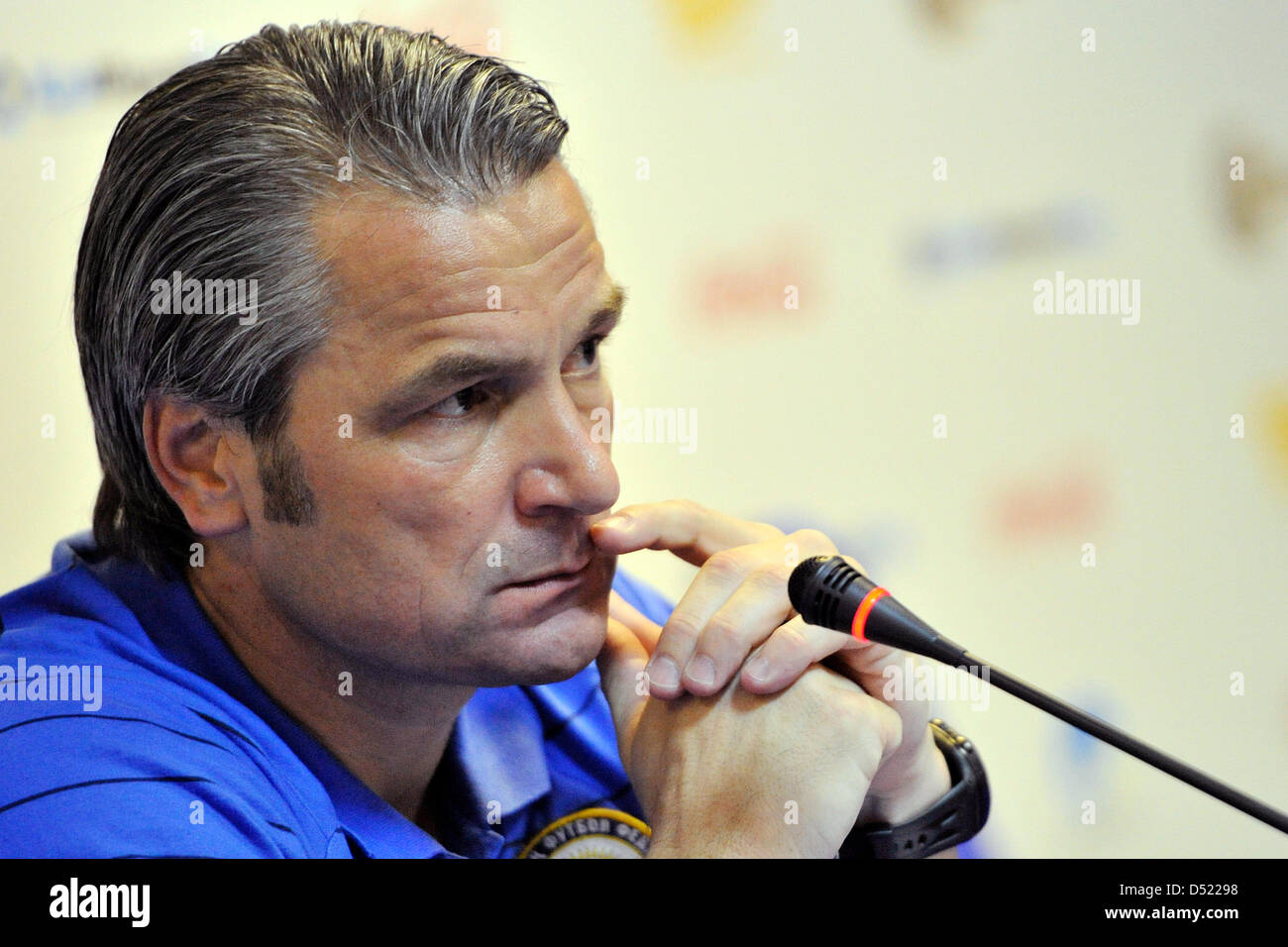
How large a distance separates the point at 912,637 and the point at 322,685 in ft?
1.99

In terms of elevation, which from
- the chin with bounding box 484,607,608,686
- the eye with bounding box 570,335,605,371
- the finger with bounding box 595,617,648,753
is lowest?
the finger with bounding box 595,617,648,753

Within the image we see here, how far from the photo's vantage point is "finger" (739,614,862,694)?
42.9 inches

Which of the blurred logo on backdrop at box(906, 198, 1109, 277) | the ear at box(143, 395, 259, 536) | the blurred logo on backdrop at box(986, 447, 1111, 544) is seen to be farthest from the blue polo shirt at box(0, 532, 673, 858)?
the blurred logo on backdrop at box(906, 198, 1109, 277)

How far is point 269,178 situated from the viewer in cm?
→ 110

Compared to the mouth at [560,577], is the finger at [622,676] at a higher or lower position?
lower

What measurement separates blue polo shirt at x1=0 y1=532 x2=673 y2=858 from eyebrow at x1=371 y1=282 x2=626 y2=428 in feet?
1.01

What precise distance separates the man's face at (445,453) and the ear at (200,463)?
0.19ft

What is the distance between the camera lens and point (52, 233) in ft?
4.91

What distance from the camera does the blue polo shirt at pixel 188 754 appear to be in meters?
0.95

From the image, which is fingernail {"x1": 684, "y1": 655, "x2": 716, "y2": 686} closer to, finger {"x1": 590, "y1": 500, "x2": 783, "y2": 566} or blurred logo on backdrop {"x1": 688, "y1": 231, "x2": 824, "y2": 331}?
finger {"x1": 590, "y1": 500, "x2": 783, "y2": 566}

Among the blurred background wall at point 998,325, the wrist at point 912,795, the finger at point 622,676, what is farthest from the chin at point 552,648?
the blurred background wall at point 998,325

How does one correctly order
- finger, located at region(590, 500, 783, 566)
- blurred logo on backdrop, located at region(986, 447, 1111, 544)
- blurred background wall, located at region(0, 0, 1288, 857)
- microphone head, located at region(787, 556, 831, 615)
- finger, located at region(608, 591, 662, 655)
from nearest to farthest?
microphone head, located at region(787, 556, 831, 615)
finger, located at region(590, 500, 783, 566)
finger, located at region(608, 591, 662, 655)
blurred background wall, located at region(0, 0, 1288, 857)
blurred logo on backdrop, located at region(986, 447, 1111, 544)

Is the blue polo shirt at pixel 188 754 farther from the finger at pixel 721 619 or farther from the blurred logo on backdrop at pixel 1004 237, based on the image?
the blurred logo on backdrop at pixel 1004 237
